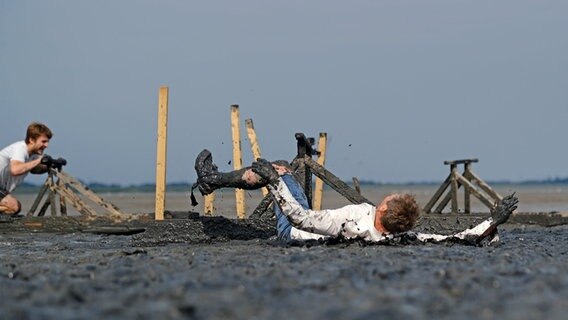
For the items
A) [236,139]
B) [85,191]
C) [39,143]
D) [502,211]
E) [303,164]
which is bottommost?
[502,211]

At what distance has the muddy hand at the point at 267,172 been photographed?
9.40 metres

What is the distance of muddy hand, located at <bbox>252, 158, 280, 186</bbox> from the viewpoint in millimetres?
9398

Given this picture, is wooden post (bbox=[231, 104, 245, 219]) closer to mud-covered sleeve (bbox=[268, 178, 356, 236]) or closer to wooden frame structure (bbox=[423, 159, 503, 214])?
wooden frame structure (bbox=[423, 159, 503, 214])

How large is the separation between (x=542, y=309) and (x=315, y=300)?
4.31 feet

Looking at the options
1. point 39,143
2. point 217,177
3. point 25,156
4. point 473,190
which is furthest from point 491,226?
point 473,190

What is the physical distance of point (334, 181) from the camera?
12312 millimetres

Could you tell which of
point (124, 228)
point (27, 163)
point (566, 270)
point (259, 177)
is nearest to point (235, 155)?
point (124, 228)

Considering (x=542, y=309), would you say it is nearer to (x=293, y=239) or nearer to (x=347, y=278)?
(x=347, y=278)

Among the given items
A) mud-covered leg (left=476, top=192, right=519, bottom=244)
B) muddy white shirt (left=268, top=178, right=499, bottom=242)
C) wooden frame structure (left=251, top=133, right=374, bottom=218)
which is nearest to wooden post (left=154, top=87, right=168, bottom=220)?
wooden frame structure (left=251, top=133, right=374, bottom=218)

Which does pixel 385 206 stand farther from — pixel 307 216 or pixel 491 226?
pixel 491 226

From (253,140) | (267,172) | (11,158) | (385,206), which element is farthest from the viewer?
(253,140)

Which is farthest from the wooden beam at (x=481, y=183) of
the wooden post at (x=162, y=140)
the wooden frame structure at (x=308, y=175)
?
the wooden post at (x=162, y=140)

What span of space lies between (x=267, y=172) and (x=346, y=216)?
934mm

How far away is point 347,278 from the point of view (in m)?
6.46
